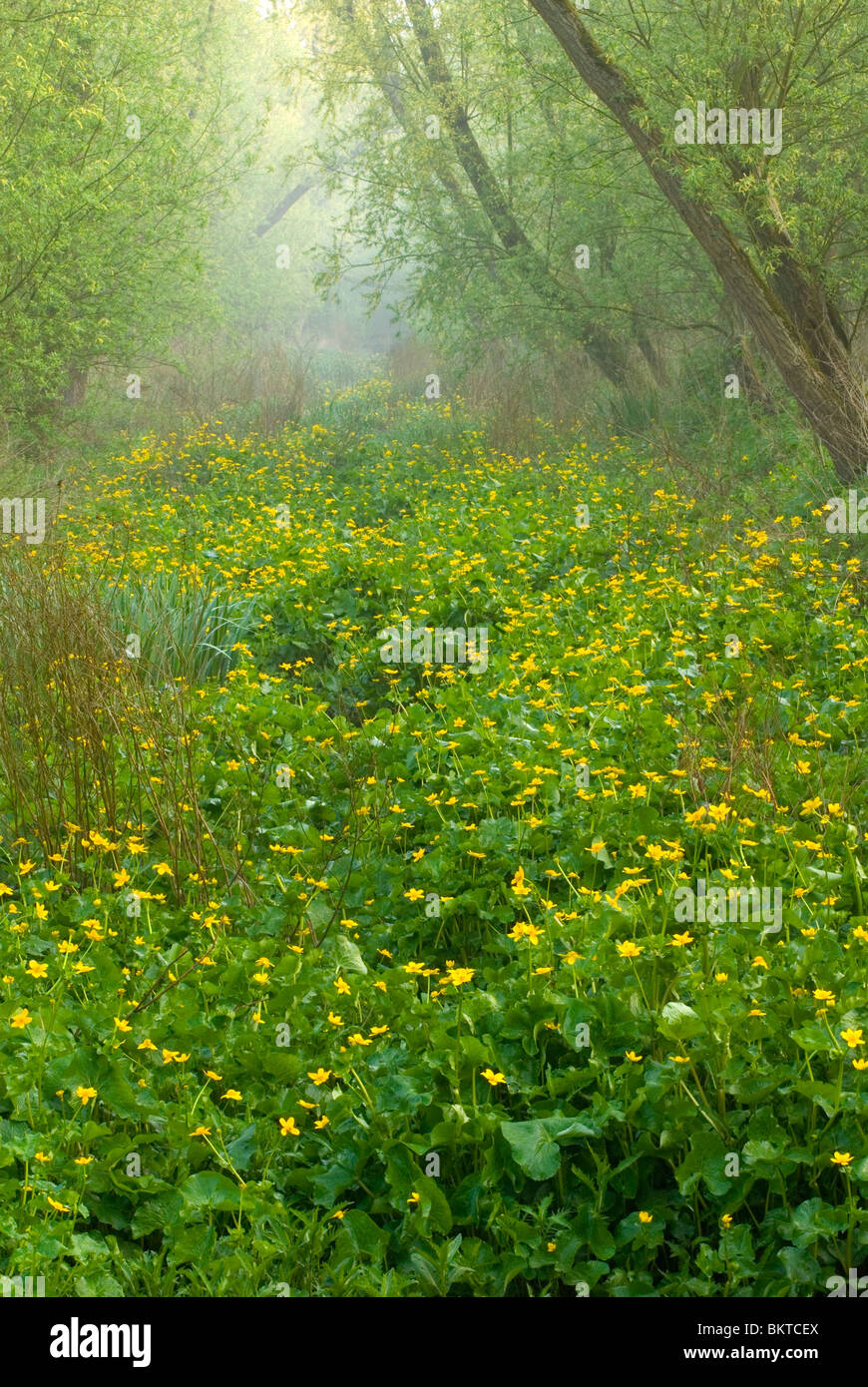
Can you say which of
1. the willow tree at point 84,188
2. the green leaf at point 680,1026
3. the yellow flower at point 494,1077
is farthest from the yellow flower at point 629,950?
the willow tree at point 84,188

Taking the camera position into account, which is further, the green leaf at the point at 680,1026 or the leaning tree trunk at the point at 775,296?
the leaning tree trunk at the point at 775,296

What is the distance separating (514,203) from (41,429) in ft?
20.8

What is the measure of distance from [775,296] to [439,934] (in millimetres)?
7277

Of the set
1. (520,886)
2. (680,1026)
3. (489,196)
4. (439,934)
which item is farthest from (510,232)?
(680,1026)

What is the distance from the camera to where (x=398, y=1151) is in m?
2.96

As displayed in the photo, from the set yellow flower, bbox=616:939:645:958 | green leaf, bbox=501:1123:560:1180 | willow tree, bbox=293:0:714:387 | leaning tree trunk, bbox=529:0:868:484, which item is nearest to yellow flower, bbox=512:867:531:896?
yellow flower, bbox=616:939:645:958

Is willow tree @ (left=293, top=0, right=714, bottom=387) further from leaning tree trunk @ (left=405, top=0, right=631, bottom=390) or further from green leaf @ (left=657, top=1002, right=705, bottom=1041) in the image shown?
green leaf @ (left=657, top=1002, right=705, bottom=1041)

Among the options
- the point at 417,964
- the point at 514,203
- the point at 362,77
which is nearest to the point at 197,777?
the point at 417,964

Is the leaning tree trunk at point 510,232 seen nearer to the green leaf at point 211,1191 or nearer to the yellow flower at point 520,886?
the yellow flower at point 520,886

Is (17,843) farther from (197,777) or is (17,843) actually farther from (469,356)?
(469,356)

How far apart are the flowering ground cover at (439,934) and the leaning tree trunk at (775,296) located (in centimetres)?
167

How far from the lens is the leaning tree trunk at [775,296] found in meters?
9.20

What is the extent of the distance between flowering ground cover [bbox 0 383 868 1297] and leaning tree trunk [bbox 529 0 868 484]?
5.49ft
